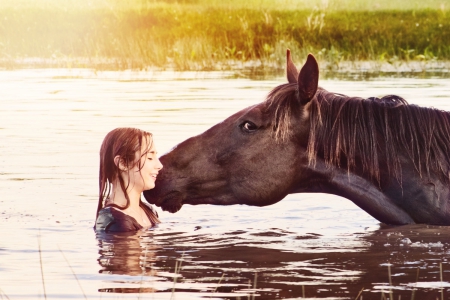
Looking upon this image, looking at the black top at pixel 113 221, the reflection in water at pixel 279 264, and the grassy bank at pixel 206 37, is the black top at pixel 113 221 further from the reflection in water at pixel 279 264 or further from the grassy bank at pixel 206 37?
the grassy bank at pixel 206 37

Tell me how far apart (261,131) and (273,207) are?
260 centimetres

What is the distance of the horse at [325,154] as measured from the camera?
237 inches

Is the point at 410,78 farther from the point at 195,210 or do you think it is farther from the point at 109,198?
the point at 109,198

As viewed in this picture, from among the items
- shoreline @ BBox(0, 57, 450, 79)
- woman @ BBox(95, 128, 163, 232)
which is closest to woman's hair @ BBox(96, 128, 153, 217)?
woman @ BBox(95, 128, 163, 232)

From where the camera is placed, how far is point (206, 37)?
2809 centimetres

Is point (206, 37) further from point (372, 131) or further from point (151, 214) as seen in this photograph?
point (372, 131)

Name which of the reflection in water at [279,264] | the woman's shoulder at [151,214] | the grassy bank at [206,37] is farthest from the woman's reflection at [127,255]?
the grassy bank at [206,37]

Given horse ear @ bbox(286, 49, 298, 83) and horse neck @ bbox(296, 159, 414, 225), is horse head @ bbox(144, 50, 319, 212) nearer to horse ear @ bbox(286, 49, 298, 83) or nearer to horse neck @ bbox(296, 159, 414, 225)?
horse ear @ bbox(286, 49, 298, 83)

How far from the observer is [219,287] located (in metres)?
5.40

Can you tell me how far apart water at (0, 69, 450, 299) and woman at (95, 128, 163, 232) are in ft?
0.49

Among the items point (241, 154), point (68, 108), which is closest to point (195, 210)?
point (241, 154)

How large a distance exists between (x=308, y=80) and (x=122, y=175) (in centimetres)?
198

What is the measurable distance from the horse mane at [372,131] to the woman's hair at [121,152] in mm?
1329

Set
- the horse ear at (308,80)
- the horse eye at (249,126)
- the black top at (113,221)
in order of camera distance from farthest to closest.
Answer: the black top at (113,221)
the horse eye at (249,126)
the horse ear at (308,80)
